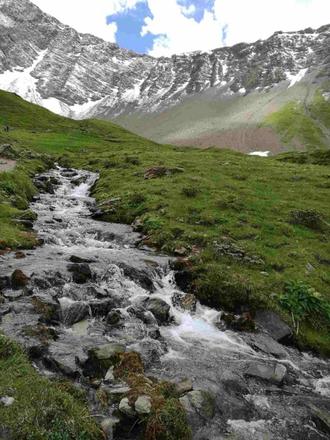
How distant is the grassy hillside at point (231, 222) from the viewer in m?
23.2

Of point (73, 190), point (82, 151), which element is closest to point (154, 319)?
point (73, 190)

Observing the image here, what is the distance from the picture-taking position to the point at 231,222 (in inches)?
1289

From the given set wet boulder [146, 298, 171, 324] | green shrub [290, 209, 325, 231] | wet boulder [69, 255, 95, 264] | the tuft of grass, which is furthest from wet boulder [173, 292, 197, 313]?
green shrub [290, 209, 325, 231]

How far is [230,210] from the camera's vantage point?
35.8 meters

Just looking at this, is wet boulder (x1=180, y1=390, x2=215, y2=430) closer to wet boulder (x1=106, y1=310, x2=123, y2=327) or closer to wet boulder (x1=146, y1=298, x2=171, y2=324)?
wet boulder (x1=106, y1=310, x2=123, y2=327)

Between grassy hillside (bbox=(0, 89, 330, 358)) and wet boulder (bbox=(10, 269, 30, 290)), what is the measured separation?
5345mm

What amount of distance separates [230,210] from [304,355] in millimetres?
18019

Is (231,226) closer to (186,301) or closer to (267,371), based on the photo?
(186,301)

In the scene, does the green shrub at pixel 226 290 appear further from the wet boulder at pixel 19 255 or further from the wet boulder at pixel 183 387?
the wet boulder at pixel 19 255

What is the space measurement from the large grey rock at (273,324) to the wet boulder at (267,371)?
3104 mm

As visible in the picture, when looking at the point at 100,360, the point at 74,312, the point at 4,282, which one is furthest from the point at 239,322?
the point at 4,282

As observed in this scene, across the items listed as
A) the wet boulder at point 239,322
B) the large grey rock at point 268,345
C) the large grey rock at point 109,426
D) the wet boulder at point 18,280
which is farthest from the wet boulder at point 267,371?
the wet boulder at point 18,280

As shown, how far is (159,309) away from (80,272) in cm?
456

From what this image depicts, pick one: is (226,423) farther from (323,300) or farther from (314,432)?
(323,300)
